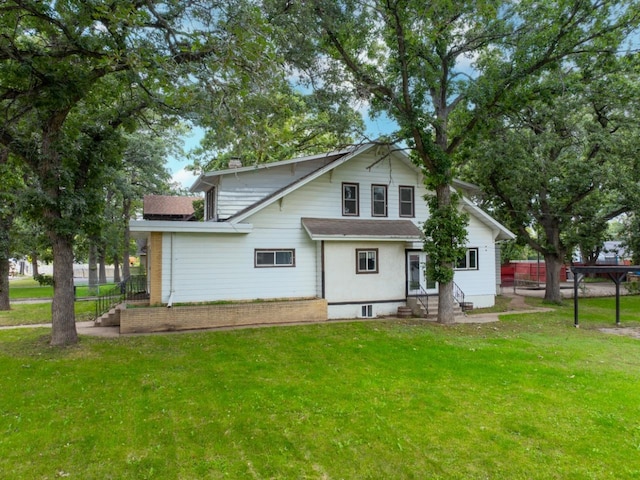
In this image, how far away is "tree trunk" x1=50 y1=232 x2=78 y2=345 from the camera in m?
9.48

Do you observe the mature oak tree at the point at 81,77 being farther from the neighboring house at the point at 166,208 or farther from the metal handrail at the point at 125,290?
the neighboring house at the point at 166,208

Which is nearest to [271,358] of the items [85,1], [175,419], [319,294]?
[175,419]

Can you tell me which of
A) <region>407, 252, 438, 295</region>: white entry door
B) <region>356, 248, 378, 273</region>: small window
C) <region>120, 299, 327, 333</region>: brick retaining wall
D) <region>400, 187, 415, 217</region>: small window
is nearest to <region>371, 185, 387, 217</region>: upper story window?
<region>400, 187, 415, 217</region>: small window

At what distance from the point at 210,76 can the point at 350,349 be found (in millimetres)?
Result: 6875

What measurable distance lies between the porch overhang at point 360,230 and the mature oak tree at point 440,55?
1.81 m

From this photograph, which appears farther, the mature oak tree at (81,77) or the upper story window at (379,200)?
the upper story window at (379,200)

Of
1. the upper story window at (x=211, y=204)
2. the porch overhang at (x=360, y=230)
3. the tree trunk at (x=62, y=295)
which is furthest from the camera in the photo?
the upper story window at (x=211, y=204)

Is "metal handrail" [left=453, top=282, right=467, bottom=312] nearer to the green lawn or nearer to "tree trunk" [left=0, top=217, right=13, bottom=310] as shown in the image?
the green lawn

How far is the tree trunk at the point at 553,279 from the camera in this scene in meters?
19.5

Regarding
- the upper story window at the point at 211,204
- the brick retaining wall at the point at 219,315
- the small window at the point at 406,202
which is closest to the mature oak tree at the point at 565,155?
the small window at the point at 406,202

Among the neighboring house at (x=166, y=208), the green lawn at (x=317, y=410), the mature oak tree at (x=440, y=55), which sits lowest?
the green lawn at (x=317, y=410)

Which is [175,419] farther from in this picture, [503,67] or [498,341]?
[503,67]

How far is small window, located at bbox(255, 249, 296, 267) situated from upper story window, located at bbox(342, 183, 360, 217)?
2.96 meters

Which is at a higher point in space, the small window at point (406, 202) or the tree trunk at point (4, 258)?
the small window at point (406, 202)
